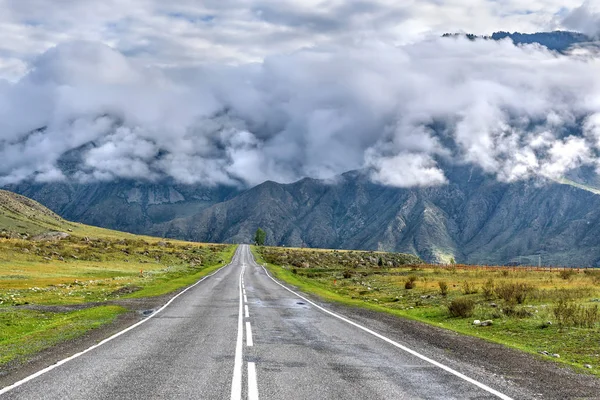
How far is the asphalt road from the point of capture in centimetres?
1061

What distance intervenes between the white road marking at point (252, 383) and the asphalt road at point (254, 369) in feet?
0.08

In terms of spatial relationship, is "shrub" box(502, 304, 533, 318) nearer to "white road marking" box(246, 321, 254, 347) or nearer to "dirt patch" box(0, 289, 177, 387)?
"white road marking" box(246, 321, 254, 347)

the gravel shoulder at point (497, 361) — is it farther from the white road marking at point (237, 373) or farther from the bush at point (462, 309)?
the white road marking at point (237, 373)

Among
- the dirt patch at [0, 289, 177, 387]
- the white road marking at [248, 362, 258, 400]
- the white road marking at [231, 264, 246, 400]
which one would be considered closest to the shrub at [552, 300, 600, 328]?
the white road marking at [231, 264, 246, 400]

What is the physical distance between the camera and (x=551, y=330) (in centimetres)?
2120

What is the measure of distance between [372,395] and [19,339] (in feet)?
44.8

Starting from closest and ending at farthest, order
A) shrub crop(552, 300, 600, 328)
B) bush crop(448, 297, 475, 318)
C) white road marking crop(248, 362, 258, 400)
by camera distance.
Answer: white road marking crop(248, 362, 258, 400) < shrub crop(552, 300, 600, 328) < bush crop(448, 297, 475, 318)

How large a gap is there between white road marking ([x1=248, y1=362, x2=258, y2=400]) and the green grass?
6619mm

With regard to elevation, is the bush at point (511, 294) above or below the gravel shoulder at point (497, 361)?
above

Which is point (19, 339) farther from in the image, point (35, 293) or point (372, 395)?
point (35, 293)

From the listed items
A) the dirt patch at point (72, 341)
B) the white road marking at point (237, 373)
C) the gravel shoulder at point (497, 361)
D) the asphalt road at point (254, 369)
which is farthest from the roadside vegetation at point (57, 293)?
the gravel shoulder at point (497, 361)

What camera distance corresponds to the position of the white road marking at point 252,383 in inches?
405

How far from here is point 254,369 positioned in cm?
1266

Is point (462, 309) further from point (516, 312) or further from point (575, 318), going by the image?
point (575, 318)
